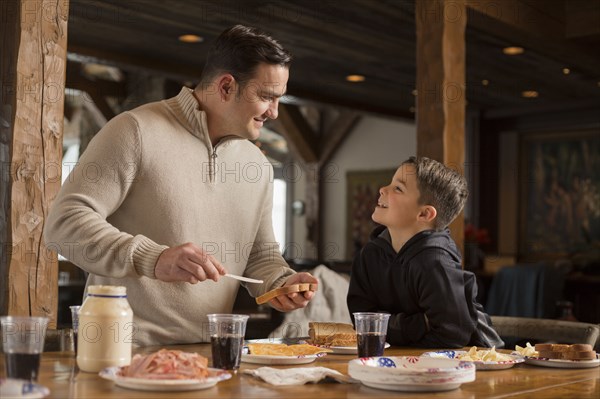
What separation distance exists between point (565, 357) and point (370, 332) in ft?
1.57

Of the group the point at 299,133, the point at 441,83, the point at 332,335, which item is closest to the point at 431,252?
the point at 332,335

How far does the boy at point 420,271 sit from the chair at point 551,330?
0.52 m

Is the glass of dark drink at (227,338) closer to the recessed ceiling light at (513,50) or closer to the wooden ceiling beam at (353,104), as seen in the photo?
the recessed ceiling light at (513,50)

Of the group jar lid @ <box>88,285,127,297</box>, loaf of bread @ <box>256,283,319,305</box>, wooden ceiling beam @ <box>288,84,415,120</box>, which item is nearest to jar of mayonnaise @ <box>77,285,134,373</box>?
jar lid @ <box>88,285,127,297</box>

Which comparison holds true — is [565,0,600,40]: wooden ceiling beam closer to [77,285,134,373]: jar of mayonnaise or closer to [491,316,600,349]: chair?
[491,316,600,349]: chair

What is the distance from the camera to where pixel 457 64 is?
429 centimetres

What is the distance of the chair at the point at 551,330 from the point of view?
287cm

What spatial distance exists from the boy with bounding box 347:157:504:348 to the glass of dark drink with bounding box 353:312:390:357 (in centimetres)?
56

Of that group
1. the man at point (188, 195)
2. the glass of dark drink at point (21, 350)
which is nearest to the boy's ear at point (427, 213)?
the man at point (188, 195)

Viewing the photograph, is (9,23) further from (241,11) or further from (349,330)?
(241,11)

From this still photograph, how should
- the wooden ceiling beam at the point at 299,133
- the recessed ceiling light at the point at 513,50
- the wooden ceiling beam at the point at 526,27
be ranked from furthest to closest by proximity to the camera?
1. the wooden ceiling beam at the point at 299,133
2. the recessed ceiling light at the point at 513,50
3. the wooden ceiling beam at the point at 526,27

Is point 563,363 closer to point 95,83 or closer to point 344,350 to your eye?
point 344,350

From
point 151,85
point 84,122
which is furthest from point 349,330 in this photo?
point 84,122

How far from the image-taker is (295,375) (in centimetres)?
156
